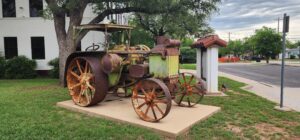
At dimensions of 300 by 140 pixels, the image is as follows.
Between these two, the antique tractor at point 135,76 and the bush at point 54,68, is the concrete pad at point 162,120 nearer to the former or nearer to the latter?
the antique tractor at point 135,76

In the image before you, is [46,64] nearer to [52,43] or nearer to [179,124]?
[52,43]

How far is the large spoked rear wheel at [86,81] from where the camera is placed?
6421 millimetres

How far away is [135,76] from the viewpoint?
6.22 m

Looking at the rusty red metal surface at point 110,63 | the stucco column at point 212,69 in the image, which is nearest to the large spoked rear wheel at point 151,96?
the rusty red metal surface at point 110,63

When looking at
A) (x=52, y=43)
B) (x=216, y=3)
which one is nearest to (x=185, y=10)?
(x=216, y=3)

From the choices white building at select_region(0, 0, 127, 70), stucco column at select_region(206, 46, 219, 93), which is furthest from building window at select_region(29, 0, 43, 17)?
stucco column at select_region(206, 46, 219, 93)

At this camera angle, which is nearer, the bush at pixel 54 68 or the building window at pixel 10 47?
the bush at pixel 54 68

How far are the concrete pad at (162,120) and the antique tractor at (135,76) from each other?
0.61 feet

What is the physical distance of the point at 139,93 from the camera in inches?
237

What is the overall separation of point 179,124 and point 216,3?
750 centimetres

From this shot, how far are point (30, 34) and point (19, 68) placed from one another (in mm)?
2204

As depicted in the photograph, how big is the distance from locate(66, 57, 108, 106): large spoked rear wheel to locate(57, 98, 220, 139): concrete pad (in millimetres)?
235

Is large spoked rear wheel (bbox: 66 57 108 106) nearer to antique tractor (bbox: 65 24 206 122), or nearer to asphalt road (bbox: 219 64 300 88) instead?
antique tractor (bbox: 65 24 206 122)

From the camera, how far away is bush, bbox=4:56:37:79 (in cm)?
1544
